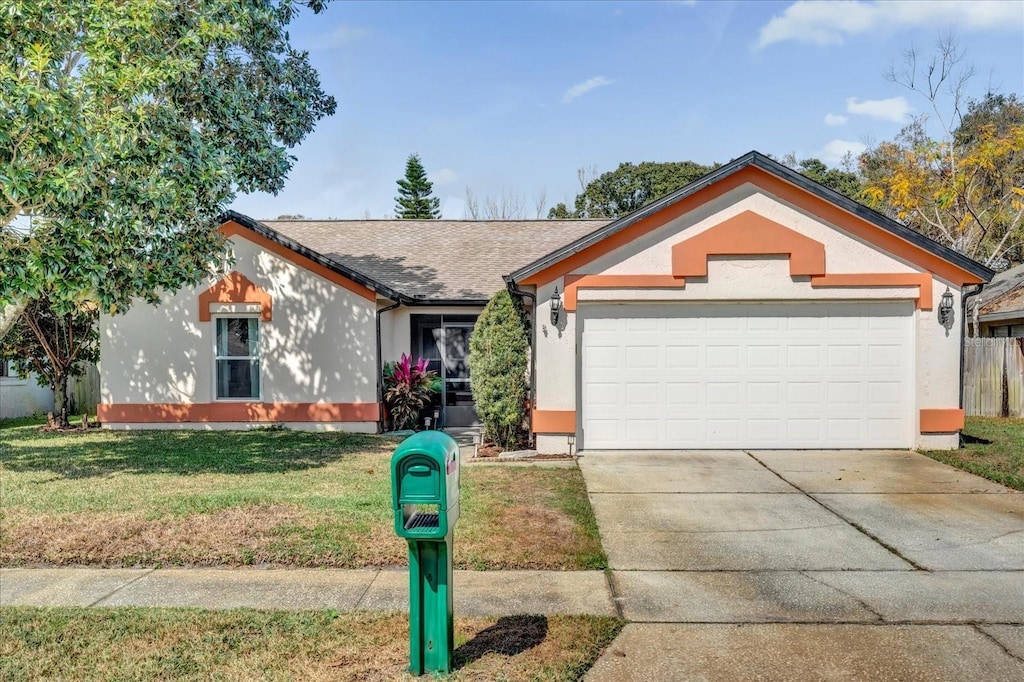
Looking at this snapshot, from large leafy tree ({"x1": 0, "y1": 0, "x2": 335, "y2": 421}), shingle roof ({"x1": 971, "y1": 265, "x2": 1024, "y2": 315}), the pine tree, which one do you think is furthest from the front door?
the pine tree

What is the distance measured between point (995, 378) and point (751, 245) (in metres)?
9.57

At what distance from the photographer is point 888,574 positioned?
548 cm

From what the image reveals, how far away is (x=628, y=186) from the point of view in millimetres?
41750

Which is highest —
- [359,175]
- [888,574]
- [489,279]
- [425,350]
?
[359,175]

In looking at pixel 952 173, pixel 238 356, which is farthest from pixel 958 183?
pixel 238 356

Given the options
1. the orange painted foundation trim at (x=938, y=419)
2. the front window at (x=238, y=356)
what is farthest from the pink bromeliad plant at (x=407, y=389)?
the orange painted foundation trim at (x=938, y=419)

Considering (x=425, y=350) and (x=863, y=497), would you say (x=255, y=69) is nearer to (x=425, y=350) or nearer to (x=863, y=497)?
(x=425, y=350)

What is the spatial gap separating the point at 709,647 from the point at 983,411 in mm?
15594

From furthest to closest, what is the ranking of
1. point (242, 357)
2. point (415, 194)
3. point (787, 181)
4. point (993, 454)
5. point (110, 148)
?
point (415, 194), point (242, 357), point (787, 181), point (993, 454), point (110, 148)

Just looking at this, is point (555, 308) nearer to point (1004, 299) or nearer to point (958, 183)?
point (1004, 299)

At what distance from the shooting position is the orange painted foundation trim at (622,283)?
10773mm

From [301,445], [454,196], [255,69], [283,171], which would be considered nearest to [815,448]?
[301,445]

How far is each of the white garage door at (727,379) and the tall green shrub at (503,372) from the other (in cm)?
110

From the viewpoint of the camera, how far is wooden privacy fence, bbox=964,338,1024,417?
15.7 meters
